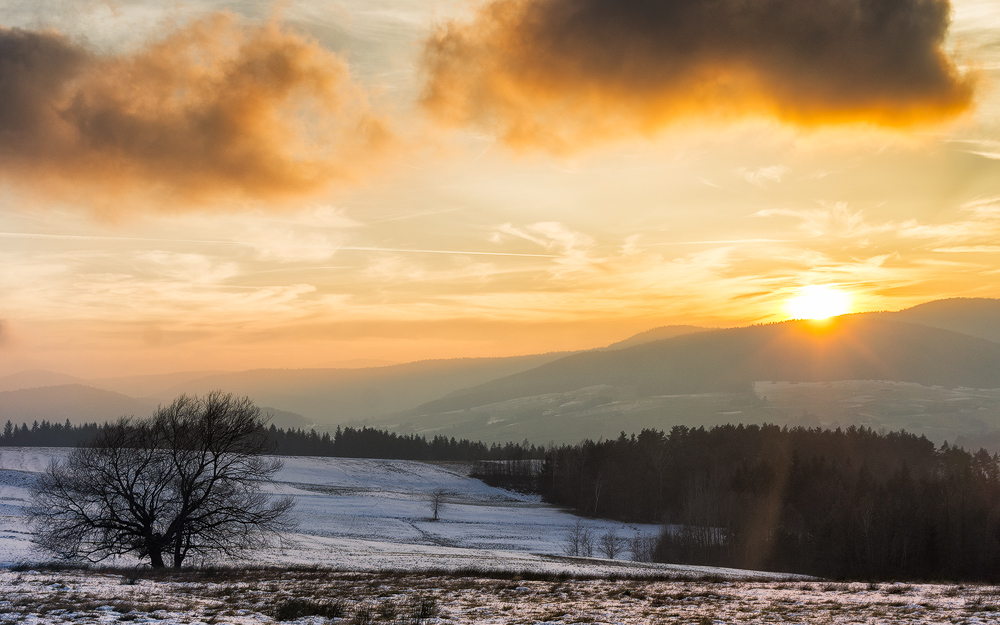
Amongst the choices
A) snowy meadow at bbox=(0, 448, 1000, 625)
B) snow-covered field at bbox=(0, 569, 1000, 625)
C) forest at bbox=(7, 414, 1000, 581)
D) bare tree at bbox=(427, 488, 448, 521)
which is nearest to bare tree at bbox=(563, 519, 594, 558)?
forest at bbox=(7, 414, 1000, 581)

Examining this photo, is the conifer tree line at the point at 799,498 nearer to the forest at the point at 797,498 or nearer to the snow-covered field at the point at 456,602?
the forest at the point at 797,498

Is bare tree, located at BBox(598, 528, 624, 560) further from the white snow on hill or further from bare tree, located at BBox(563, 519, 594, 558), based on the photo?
the white snow on hill

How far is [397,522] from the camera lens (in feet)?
290

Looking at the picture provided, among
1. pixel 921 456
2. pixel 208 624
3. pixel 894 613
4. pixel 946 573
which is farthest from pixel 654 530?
pixel 208 624

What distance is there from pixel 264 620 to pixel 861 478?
9048 centimetres

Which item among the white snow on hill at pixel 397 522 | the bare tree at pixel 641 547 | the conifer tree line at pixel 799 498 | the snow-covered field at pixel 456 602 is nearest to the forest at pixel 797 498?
the conifer tree line at pixel 799 498

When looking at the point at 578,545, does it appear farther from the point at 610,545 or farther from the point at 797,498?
the point at 797,498

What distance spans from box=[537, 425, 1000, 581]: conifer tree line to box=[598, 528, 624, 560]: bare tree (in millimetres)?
4923

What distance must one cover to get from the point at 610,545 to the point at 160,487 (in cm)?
5439

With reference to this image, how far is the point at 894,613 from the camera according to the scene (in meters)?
18.2

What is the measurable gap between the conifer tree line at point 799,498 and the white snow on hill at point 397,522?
1074 cm

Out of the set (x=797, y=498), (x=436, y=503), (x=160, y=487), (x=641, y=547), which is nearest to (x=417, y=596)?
(x=160, y=487)

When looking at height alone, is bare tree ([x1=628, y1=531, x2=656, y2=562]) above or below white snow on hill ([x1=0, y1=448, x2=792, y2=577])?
below

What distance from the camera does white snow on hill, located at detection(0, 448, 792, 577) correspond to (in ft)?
154
